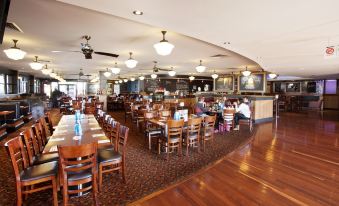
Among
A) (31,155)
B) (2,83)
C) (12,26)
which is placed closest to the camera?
(31,155)

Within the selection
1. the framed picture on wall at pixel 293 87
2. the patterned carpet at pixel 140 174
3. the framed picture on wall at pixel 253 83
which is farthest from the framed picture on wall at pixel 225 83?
the patterned carpet at pixel 140 174

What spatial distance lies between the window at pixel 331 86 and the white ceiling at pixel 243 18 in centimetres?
1560

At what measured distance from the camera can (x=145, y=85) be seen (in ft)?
66.5

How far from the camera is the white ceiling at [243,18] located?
255 centimetres

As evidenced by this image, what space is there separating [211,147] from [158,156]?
1.54 metres

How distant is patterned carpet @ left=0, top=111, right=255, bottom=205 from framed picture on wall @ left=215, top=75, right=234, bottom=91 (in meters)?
10.9

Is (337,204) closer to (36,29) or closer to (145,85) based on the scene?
(36,29)

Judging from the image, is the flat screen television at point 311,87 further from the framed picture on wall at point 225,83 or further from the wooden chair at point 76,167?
the wooden chair at point 76,167

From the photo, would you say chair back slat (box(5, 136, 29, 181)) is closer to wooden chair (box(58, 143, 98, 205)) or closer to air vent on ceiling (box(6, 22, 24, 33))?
wooden chair (box(58, 143, 98, 205))

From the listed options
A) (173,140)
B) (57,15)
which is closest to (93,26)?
(57,15)

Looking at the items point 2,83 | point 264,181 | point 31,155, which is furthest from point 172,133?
point 2,83

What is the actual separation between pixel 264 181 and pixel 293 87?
18.4 meters

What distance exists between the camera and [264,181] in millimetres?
3186

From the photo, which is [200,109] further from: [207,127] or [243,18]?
[243,18]
